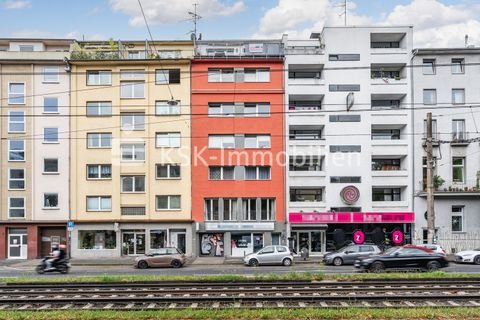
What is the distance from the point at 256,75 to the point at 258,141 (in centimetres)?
529

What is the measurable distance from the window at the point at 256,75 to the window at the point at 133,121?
28.9ft

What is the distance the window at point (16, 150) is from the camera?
4288 cm

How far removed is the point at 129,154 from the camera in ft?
142

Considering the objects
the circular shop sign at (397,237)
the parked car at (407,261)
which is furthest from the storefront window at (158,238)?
the parked car at (407,261)

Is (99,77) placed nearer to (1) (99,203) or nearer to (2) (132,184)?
(2) (132,184)

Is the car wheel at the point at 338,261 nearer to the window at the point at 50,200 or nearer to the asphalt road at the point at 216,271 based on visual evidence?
the asphalt road at the point at 216,271

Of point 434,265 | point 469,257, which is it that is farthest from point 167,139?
point 434,265

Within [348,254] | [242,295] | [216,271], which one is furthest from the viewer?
[348,254]

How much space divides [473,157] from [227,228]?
19.7m

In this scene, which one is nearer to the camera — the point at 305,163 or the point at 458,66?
the point at 458,66

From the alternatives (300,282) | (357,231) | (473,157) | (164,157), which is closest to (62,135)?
(164,157)

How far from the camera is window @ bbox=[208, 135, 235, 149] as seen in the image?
43188 millimetres

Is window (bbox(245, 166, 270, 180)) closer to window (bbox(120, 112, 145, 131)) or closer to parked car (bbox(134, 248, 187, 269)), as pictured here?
window (bbox(120, 112, 145, 131))

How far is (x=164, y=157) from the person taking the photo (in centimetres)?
4319
